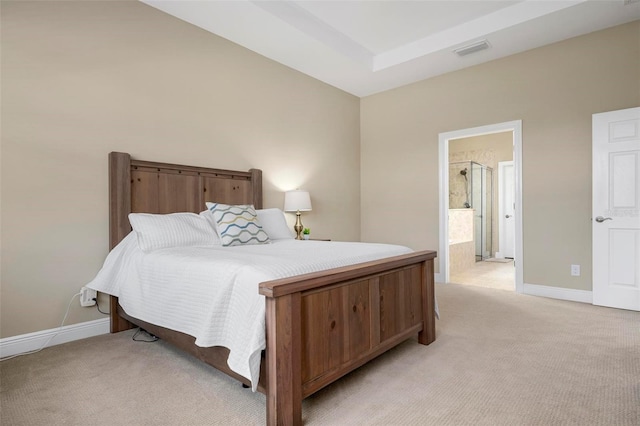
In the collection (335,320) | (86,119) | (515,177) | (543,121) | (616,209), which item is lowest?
(335,320)

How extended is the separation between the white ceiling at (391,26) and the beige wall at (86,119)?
347 mm

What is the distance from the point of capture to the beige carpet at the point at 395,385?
1.56 m

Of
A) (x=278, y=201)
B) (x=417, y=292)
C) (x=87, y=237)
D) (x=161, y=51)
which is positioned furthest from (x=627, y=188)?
(x=87, y=237)

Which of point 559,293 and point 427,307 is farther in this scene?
point 559,293

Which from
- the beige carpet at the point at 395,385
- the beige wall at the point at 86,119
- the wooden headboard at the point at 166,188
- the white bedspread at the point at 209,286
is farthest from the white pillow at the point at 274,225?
the beige carpet at the point at 395,385

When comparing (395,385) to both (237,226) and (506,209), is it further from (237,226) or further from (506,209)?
(506,209)

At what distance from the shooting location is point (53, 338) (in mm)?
2461

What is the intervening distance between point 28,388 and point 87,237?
3.69ft

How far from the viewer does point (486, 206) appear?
273 inches

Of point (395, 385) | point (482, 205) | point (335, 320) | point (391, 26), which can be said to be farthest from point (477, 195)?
point (335, 320)

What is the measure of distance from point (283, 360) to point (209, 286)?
58cm

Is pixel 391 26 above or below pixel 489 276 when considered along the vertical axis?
above

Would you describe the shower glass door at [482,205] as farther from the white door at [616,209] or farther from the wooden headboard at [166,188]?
the wooden headboard at [166,188]

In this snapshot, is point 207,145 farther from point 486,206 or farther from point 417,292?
point 486,206
